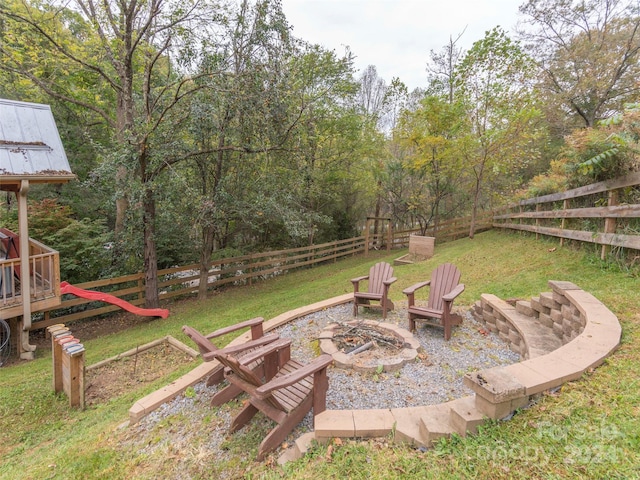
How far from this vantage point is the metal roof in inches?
195

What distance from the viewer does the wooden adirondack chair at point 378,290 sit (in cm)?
440

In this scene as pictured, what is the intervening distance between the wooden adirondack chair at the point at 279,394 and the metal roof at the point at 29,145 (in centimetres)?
541

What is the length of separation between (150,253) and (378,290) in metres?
5.42

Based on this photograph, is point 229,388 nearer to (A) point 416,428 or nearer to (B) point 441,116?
(A) point 416,428

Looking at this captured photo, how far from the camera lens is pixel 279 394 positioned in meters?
2.35

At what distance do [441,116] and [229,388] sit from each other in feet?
34.9

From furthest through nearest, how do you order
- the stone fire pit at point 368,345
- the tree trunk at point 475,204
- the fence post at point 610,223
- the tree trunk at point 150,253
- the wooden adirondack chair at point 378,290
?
the tree trunk at point 475,204, the tree trunk at point 150,253, the wooden adirondack chair at point 378,290, the fence post at point 610,223, the stone fire pit at point 368,345

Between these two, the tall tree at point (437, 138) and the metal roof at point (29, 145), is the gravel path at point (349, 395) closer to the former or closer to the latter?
the metal roof at point (29, 145)

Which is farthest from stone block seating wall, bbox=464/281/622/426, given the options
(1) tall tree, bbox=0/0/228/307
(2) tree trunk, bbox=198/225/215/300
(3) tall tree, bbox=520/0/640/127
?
(3) tall tree, bbox=520/0/640/127

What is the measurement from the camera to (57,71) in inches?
324

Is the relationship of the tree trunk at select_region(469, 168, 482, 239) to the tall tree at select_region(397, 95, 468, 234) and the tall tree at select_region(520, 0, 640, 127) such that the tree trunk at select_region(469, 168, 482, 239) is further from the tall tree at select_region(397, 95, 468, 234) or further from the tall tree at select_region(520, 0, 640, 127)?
the tall tree at select_region(520, 0, 640, 127)

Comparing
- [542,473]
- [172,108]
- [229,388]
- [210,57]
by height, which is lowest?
[229,388]

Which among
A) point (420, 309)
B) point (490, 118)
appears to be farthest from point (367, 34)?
point (420, 309)

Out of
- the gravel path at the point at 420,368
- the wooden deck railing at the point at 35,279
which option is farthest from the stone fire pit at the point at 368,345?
the wooden deck railing at the point at 35,279
